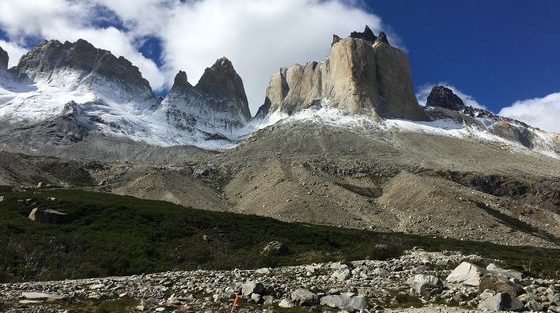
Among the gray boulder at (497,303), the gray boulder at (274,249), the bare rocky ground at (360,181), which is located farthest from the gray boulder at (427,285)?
the bare rocky ground at (360,181)

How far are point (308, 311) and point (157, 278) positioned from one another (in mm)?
10543

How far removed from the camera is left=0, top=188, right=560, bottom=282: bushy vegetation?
124 feet

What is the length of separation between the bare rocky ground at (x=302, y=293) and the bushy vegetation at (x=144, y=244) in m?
8.80

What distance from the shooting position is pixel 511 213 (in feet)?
375

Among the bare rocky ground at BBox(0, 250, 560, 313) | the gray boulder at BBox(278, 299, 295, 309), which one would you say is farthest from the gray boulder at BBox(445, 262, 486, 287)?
the gray boulder at BBox(278, 299, 295, 309)

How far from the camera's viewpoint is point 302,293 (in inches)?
914

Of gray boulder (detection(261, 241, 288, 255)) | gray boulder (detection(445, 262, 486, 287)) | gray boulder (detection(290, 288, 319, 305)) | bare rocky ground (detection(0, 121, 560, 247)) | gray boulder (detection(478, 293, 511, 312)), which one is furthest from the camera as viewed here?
bare rocky ground (detection(0, 121, 560, 247))

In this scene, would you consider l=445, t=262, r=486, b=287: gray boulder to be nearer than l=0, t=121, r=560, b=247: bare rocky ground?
Yes

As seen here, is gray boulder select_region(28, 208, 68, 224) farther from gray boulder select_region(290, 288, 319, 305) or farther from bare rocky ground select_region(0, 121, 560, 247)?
bare rocky ground select_region(0, 121, 560, 247)

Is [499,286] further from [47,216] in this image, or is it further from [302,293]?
[47,216]

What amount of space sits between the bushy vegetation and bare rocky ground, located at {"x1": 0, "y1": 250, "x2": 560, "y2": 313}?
8.80 m

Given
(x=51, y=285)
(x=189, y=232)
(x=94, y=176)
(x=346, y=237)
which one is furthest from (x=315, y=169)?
(x=51, y=285)

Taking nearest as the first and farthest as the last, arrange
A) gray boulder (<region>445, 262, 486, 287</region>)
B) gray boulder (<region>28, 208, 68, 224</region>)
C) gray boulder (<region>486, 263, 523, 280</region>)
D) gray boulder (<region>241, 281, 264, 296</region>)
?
gray boulder (<region>241, 281, 264, 296</region>) → gray boulder (<region>445, 262, 486, 287</region>) → gray boulder (<region>486, 263, 523, 280</region>) → gray boulder (<region>28, 208, 68, 224</region>)

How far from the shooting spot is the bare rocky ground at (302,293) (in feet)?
72.4
